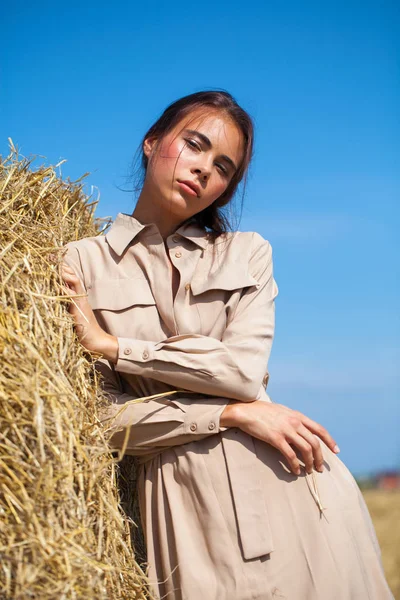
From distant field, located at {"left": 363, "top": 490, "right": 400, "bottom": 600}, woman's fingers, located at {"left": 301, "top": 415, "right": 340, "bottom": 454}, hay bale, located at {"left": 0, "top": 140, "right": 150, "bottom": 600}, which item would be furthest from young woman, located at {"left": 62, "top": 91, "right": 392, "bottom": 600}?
distant field, located at {"left": 363, "top": 490, "right": 400, "bottom": 600}

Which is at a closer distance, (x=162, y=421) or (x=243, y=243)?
(x=162, y=421)

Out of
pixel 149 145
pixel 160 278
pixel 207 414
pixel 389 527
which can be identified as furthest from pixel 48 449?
pixel 389 527

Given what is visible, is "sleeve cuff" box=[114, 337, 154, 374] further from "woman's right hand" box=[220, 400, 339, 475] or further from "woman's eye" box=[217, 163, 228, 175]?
"woman's eye" box=[217, 163, 228, 175]

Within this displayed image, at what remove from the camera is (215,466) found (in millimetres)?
2217

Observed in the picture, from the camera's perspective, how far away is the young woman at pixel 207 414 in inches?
85.1

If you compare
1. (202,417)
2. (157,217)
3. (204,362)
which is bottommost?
(202,417)

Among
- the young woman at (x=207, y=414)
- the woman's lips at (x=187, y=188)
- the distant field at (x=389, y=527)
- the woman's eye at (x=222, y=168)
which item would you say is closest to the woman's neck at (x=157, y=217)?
the young woman at (x=207, y=414)

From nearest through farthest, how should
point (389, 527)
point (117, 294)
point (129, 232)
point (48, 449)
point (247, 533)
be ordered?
1. point (48, 449)
2. point (247, 533)
3. point (117, 294)
4. point (129, 232)
5. point (389, 527)

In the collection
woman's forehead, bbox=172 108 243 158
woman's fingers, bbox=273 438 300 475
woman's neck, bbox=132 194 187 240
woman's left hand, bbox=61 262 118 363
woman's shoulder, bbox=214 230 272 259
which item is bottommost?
woman's fingers, bbox=273 438 300 475

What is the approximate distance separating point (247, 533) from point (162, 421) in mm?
427

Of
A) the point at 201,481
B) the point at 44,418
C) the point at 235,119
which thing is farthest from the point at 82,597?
the point at 235,119

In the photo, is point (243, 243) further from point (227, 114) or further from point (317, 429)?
point (317, 429)

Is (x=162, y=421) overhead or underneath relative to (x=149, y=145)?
underneath

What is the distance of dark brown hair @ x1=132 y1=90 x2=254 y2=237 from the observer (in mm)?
2668
